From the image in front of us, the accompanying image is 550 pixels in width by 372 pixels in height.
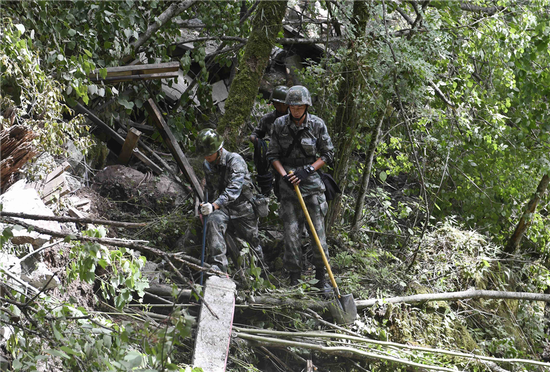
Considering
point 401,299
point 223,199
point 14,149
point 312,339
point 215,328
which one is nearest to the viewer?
point 215,328

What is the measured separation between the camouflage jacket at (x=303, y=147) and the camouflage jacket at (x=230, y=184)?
1.31 feet

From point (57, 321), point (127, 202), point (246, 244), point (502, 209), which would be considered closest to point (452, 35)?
point (502, 209)

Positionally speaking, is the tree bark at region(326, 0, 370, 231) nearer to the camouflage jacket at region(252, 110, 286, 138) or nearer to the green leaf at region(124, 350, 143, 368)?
the camouflage jacket at region(252, 110, 286, 138)

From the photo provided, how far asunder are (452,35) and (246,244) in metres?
3.52

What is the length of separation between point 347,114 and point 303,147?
4.01 ft

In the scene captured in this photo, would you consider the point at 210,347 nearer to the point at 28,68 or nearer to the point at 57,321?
the point at 57,321

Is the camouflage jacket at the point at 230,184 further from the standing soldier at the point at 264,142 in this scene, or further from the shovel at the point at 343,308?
the shovel at the point at 343,308

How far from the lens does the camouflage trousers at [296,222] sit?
5.67m

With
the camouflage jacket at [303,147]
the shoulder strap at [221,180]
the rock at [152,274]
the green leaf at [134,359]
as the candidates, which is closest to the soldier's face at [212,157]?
the shoulder strap at [221,180]

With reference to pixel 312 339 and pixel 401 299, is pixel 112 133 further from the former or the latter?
pixel 401 299

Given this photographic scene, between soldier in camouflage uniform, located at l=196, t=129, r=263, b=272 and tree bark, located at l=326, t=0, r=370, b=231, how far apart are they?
4.59 ft

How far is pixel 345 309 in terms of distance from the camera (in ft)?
17.3

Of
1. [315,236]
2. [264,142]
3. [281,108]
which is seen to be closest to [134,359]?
[315,236]

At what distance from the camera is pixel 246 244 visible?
5.37 m
